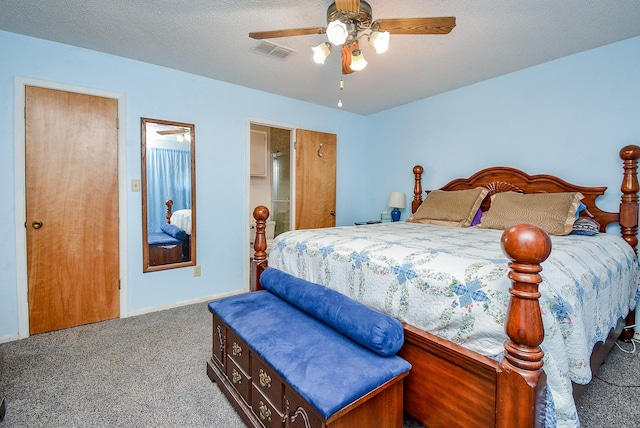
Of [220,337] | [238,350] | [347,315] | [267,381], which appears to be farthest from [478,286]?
[220,337]

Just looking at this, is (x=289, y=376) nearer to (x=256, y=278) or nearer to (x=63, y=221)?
(x=256, y=278)

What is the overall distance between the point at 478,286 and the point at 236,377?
1295mm

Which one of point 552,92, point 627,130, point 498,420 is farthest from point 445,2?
point 498,420

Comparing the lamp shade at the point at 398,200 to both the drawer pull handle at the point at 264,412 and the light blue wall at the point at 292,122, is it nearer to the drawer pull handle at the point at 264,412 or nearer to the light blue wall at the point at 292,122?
the light blue wall at the point at 292,122

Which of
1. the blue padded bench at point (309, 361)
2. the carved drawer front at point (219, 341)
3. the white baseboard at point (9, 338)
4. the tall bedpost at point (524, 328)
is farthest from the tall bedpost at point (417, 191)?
the white baseboard at point (9, 338)

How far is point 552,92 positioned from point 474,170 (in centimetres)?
97

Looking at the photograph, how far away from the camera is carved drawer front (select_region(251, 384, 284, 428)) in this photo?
1.29 meters

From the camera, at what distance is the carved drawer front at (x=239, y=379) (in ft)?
4.99

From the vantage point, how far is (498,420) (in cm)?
108

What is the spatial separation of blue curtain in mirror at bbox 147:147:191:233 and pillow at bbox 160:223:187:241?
5cm

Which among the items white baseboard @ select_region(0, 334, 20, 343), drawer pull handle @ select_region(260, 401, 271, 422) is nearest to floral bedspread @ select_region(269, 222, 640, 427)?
drawer pull handle @ select_region(260, 401, 271, 422)

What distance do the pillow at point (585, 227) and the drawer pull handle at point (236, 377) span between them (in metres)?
2.53

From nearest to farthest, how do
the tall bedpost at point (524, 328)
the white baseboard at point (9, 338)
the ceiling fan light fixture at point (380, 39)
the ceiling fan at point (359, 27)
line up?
the tall bedpost at point (524, 328), the ceiling fan at point (359, 27), the ceiling fan light fixture at point (380, 39), the white baseboard at point (9, 338)

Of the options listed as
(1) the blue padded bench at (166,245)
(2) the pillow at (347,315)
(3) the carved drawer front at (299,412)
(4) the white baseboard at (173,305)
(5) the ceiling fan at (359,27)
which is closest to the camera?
(3) the carved drawer front at (299,412)
